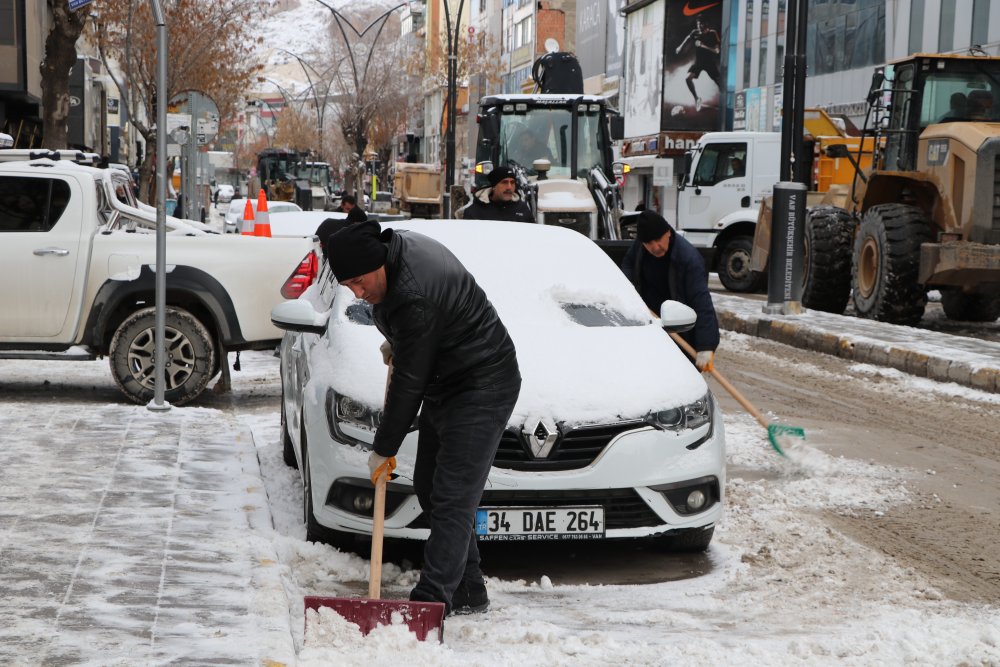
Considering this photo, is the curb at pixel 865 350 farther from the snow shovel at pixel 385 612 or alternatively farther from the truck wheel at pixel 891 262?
the snow shovel at pixel 385 612

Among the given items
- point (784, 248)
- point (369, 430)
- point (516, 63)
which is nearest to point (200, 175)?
point (784, 248)

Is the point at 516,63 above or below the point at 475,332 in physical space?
above

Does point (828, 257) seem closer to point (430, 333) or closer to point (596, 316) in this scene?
point (596, 316)

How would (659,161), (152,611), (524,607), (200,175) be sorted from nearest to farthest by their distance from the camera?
(152,611) → (524,607) → (200,175) → (659,161)

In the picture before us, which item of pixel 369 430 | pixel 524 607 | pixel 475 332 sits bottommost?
pixel 524 607

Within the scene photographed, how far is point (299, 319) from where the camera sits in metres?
6.69

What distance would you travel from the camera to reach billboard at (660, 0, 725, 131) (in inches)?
1983

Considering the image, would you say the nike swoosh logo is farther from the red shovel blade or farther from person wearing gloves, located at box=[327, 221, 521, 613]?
the red shovel blade

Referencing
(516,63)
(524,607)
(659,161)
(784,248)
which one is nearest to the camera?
(524,607)

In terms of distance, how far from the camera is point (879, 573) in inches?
235

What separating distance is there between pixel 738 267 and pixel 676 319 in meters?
16.9

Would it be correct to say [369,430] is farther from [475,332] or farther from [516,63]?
[516,63]

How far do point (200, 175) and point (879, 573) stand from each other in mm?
27479

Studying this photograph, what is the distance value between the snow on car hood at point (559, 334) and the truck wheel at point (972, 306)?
11881 millimetres
